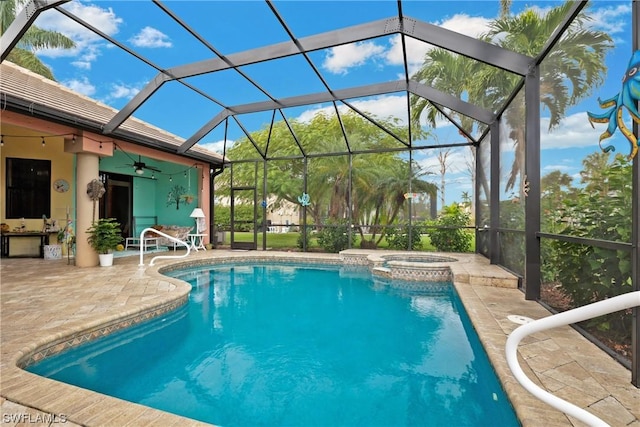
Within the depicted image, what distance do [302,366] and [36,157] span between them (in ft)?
32.6

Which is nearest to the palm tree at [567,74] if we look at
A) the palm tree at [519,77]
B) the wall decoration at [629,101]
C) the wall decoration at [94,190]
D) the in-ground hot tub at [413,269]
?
the palm tree at [519,77]

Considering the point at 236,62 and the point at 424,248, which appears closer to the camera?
the point at 236,62

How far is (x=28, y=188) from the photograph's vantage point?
29.1 feet

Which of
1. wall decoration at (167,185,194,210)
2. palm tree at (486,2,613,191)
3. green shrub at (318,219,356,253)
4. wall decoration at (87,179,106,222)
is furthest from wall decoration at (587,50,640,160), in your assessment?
wall decoration at (167,185,194,210)

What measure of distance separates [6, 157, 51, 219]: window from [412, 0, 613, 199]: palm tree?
35.9ft

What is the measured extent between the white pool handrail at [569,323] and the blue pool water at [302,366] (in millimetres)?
1050

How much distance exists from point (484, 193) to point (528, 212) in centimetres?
415

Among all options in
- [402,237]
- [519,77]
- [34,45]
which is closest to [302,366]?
[519,77]

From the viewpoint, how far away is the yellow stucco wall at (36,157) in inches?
→ 337

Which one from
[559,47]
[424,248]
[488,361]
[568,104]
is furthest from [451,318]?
[424,248]

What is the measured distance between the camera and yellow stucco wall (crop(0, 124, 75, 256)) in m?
8.55

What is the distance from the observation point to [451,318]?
472 cm

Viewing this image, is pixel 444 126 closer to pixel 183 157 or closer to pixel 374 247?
pixel 374 247

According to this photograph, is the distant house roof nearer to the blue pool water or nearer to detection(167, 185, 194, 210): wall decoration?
detection(167, 185, 194, 210): wall decoration
